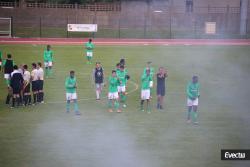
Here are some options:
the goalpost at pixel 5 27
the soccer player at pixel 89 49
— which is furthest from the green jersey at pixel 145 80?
the goalpost at pixel 5 27

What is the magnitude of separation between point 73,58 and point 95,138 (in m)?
19.9

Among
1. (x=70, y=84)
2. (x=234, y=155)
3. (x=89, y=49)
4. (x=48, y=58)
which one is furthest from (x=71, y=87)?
(x=89, y=49)

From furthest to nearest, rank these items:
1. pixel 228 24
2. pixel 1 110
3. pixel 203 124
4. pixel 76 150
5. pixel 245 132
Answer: pixel 1 110, pixel 203 124, pixel 245 132, pixel 76 150, pixel 228 24

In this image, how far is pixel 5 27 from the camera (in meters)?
50.3

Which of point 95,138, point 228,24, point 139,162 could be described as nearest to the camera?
point 228,24

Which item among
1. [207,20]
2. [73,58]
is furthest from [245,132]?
[73,58]

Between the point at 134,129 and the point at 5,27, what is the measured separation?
38.1 m

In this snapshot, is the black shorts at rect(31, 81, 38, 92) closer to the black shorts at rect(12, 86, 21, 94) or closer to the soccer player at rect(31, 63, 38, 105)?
the soccer player at rect(31, 63, 38, 105)

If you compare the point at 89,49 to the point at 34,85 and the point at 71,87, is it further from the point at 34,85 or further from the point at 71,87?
the point at 71,87

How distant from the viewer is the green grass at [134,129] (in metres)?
12.1

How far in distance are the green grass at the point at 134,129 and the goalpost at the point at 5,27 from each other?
24.8 metres

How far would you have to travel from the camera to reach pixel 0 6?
162ft

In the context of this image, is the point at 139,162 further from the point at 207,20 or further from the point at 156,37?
the point at 156,37

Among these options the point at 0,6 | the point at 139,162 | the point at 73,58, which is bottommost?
the point at 139,162
